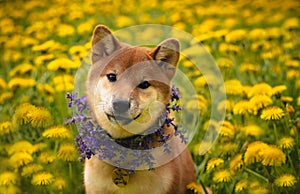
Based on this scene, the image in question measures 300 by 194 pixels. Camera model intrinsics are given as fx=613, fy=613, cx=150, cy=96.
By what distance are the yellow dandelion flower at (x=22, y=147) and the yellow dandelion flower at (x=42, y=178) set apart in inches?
7.9

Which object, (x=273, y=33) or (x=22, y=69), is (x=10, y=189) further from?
(x=273, y=33)

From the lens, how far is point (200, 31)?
5145 millimetres

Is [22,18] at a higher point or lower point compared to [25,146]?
higher

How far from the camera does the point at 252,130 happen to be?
384cm

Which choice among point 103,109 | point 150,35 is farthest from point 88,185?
point 150,35

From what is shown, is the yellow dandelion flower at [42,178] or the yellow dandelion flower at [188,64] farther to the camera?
the yellow dandelion flower at [188,64]

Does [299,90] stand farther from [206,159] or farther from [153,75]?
[153,75]

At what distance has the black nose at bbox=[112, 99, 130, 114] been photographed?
2855 millimetres

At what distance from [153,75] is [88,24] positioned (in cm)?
224

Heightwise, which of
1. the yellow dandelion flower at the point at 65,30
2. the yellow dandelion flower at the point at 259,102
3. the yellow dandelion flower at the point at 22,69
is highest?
the yellow dandelion flower at the point at 65,30

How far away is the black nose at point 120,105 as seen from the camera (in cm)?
286

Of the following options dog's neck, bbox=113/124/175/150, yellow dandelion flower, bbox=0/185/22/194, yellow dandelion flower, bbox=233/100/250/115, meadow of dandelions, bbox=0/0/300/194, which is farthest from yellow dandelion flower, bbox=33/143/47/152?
yellow dandelion flower, bbox=233/100/250/115

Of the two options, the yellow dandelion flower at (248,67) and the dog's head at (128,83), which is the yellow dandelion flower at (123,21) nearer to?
the yellow dandelion flower at (248,67)

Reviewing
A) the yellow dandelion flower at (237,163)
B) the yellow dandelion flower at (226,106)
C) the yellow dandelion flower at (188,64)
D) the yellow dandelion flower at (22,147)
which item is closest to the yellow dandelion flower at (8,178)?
the yellow dandelion flower at (22,147)
